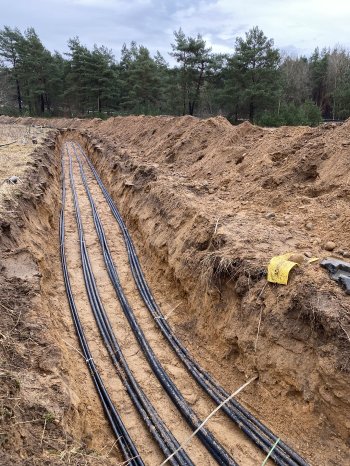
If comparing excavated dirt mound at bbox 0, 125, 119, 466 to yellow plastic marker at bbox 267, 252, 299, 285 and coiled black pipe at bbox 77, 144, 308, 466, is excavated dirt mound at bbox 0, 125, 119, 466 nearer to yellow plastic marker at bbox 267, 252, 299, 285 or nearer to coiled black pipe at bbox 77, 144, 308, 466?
coiled black pipe at bbox 77, 144, 308, 466

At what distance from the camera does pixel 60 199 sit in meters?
→ 16.2

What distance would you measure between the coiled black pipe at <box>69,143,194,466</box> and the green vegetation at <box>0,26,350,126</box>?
19.5 meters

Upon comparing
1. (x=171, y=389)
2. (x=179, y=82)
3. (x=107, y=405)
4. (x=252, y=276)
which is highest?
(x=179, y=82)

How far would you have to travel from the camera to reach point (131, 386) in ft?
20.9

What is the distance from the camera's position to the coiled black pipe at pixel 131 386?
528 centimetres

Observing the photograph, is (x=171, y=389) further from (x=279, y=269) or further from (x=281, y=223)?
(x=281, y=223)

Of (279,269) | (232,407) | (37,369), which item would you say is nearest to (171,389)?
(232,407)

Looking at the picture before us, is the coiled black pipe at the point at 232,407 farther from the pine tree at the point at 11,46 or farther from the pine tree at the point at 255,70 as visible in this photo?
the pine tree at the point at 11,46

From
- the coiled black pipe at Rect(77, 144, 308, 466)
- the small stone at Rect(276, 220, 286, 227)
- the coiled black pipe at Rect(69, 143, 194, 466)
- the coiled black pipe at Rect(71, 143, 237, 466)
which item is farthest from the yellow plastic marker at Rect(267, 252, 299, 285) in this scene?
the coiled black pipe at Rect(69, 143, 194, 466)

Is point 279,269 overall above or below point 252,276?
above

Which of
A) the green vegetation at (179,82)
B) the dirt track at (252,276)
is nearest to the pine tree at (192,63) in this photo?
the green vegetation at (179,82)

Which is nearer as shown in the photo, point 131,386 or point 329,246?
point 131,386

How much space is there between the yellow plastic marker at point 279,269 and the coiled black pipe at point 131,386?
2851 mm

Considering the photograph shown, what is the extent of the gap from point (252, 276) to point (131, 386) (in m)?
2.82
